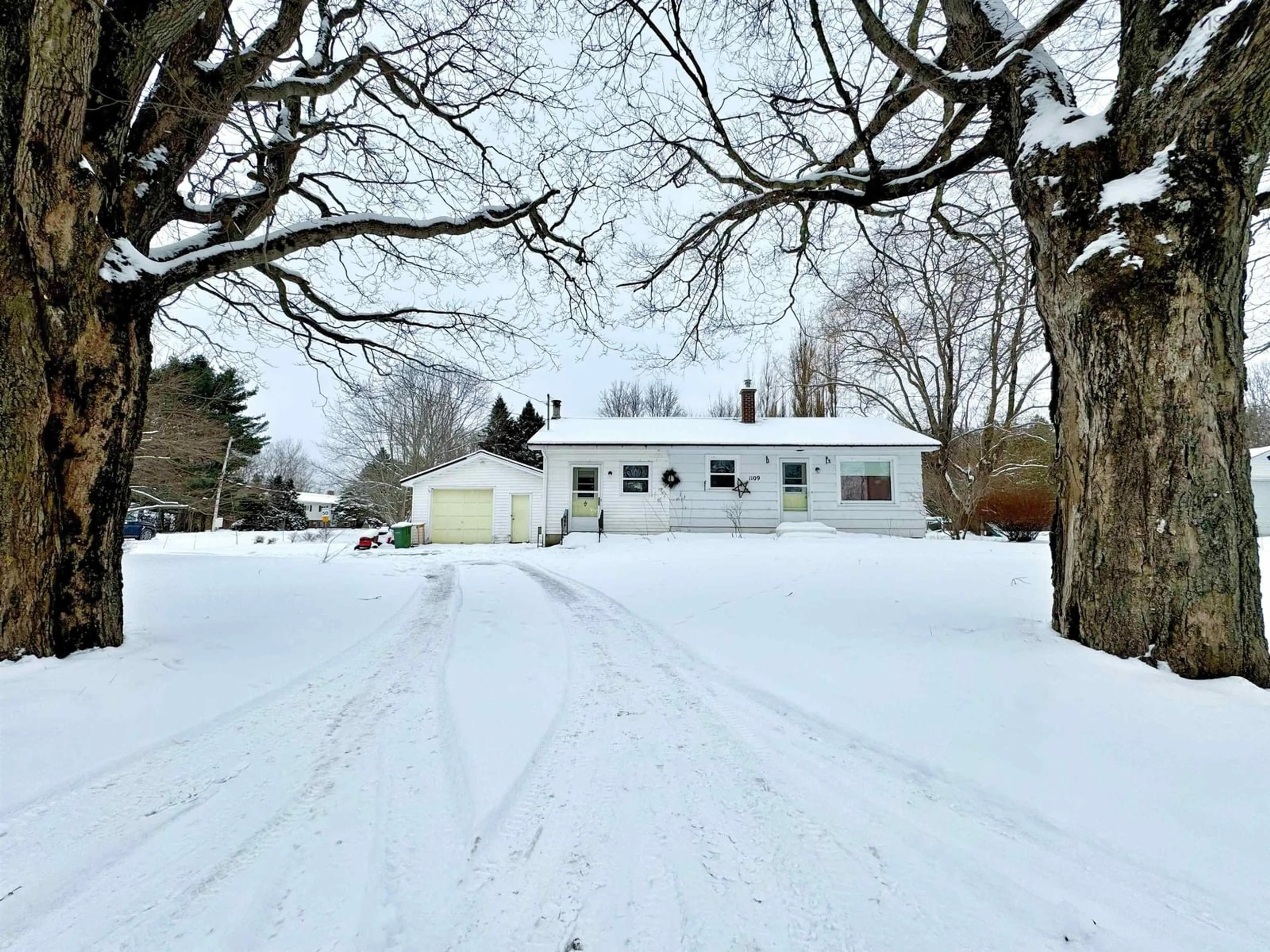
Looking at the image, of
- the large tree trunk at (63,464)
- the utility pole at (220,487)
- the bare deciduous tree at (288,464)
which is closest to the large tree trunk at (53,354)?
the large tree trunk at (63,464)

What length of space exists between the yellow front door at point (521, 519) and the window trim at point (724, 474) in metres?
6.81

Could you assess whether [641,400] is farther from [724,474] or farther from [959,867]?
[959,867]

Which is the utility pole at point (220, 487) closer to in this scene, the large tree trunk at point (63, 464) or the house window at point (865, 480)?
the large tree trunk at point (63, 464)

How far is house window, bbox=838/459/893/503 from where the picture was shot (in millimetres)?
14758

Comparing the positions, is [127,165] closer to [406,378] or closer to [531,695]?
[406,378]

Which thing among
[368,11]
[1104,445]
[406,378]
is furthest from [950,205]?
Answer: [406,378]

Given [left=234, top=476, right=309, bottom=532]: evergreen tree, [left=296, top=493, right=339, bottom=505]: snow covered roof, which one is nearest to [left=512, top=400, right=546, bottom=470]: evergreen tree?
[left=234, top=476, right=309, bottom=532]: evergreen tree

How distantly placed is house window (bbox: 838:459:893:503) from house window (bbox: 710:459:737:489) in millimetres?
3004

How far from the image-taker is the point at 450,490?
18219mm

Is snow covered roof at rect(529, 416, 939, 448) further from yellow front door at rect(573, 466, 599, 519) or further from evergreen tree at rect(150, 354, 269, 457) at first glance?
evergreen tree at rect(150, 354, 269, 457)

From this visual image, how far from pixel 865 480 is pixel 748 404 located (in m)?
4.21

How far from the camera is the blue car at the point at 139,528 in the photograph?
60.2 ft

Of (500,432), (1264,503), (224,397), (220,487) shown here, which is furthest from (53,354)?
(1264,503)

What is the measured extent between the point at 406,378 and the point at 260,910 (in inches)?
248
